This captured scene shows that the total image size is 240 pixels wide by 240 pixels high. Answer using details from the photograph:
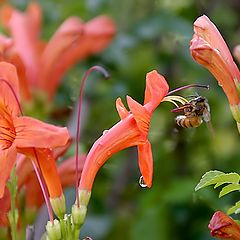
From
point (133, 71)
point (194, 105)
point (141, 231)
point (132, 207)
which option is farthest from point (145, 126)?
point (133, 71)

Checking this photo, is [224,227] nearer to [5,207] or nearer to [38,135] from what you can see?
[38,135]

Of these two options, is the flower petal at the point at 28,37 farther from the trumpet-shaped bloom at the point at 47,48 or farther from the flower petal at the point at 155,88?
the flower petal at the point at 155,88

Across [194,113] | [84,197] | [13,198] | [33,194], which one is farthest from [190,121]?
[33,194]

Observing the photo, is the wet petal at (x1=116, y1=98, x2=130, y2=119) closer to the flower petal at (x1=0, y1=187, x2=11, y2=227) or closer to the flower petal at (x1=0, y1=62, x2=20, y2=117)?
the flower petal at (x1=0, y1=62, x2=20, y2=117)

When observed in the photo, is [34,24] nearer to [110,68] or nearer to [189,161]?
[110,68]

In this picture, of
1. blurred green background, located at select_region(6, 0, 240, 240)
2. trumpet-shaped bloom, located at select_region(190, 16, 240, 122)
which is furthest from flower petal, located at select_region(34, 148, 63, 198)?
blurred green background, located at select_region(6, 0, 240, 240)
